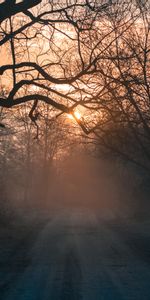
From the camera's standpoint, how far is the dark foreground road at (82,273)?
10.3m

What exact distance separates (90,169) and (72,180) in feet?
37.7

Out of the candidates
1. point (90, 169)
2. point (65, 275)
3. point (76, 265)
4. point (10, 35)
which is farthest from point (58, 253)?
point (90, 169)

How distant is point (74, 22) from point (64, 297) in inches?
459

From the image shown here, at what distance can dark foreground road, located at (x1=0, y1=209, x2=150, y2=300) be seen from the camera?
33.9ft

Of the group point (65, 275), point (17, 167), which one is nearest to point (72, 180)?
point (17, 167)

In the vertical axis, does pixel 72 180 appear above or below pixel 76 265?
above

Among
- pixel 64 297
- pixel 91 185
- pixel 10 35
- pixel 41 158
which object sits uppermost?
pixel 41 158

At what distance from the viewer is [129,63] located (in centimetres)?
2903

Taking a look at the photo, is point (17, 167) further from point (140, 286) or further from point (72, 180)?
point (140, 286)

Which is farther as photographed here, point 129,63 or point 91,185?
point 91,185

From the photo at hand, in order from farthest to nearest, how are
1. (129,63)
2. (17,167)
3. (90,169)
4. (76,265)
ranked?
(17,167), (90,169), (129,63), (76,265)

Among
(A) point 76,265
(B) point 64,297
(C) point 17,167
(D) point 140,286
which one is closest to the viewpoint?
(B) point 64,297

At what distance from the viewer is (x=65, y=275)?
42.2 feet

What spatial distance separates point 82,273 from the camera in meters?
13.1
